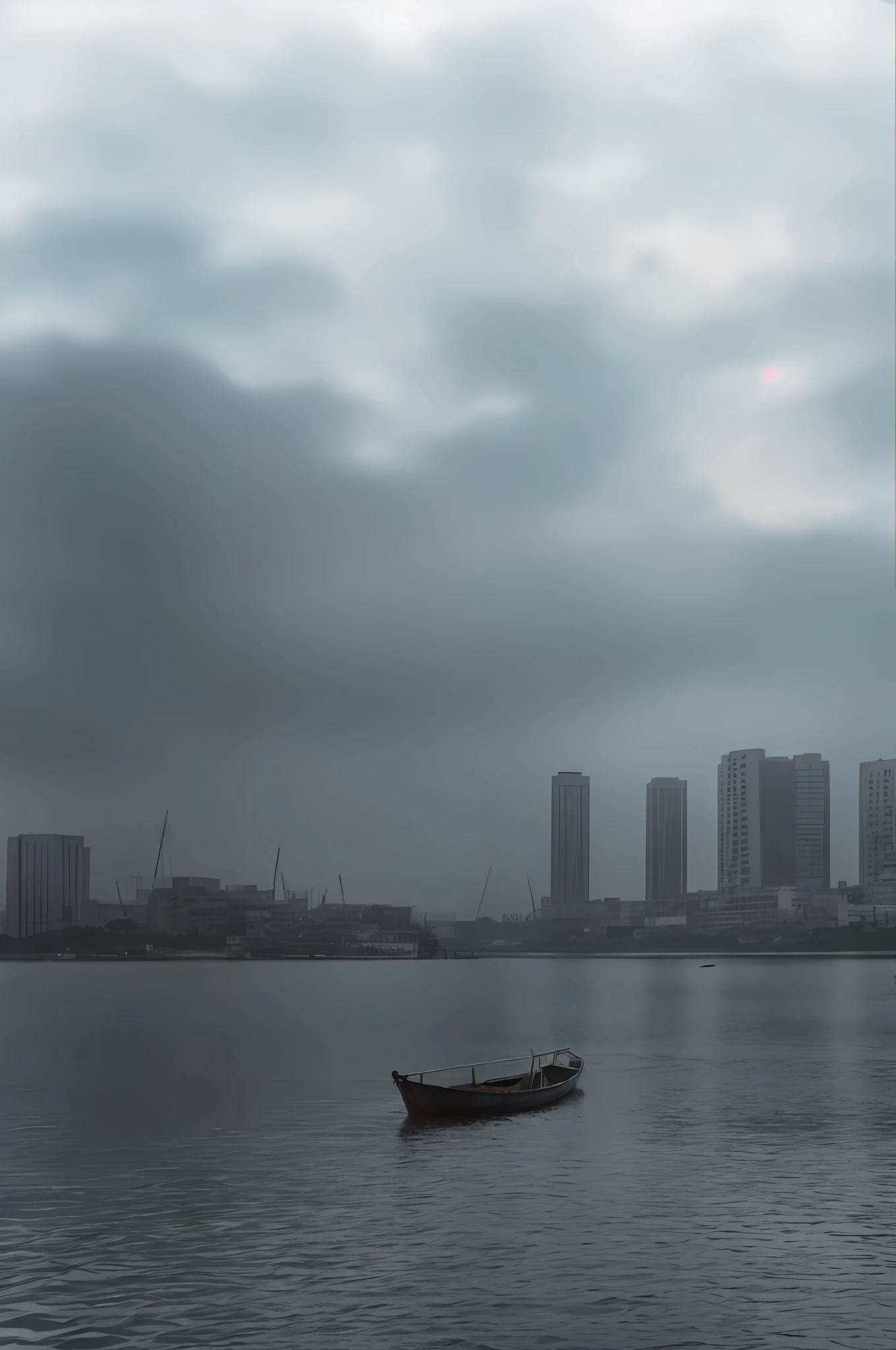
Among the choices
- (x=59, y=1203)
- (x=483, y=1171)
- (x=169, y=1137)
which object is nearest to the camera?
(x=59, y=1203)

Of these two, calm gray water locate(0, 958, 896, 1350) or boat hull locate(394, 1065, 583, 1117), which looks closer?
calm gray water locate(0, 958, 896, 1350)

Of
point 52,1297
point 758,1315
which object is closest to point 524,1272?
point 758,1315

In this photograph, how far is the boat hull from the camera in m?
50.4

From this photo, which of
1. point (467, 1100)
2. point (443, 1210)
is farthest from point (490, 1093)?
point (443, 1210)

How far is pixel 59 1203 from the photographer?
113ft

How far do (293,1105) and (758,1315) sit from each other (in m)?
35.3

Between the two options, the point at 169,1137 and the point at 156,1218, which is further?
the point at 169,1137

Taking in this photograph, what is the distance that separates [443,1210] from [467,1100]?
60.1ft

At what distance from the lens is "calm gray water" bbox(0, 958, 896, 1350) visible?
2327 cm

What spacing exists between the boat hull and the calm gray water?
0.83 metres

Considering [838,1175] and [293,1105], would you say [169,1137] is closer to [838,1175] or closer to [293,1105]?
[293,1105]

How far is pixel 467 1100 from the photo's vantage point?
5138cm

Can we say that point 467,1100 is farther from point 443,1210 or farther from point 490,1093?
point 443,1210

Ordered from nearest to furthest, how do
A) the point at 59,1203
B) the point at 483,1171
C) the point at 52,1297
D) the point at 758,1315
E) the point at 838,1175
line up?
the point at 758,1315 < the point at 52,1297 < the point at 59,1203 < the point at 838,1175 < the point at 483,1171
